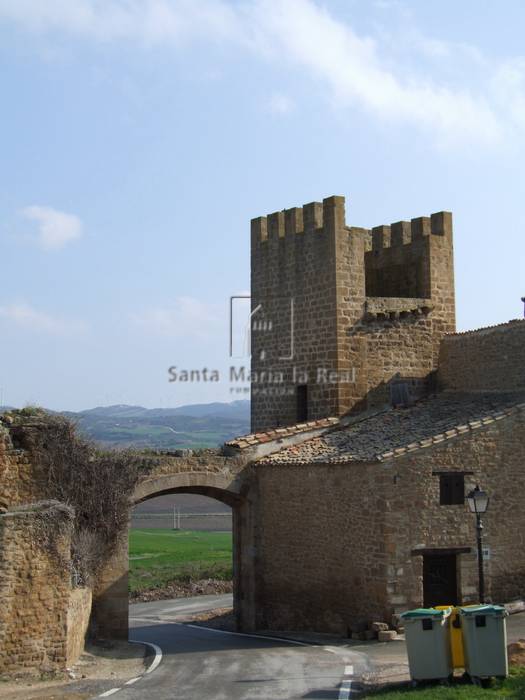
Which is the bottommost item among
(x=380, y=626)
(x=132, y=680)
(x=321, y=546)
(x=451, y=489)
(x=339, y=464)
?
(x=132, y=680)

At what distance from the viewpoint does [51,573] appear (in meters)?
18.0

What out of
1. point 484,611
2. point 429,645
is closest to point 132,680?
point 429,645

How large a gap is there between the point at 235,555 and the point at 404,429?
20.4 ft

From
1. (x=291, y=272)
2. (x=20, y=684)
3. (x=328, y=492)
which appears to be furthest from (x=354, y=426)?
(x=20, y=684)

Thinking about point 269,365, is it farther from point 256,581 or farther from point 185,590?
Result: point 185,590

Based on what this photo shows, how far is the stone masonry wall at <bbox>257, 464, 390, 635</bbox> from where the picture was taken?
21.0 metres

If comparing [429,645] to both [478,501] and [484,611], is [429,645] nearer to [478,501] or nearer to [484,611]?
[484,611]

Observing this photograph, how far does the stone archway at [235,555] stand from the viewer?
22594 mm

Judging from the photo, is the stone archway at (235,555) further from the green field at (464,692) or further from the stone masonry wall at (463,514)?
the green field at (464,692)

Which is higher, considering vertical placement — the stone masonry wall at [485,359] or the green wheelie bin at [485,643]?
the stone masonry wall at [485,359]

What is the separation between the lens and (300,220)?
2848 cm

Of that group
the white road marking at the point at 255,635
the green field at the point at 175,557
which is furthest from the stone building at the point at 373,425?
the green field at the point at 175,557

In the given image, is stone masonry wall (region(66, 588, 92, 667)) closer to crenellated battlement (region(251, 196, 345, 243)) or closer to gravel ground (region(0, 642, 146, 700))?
gravel ground (region(0, 642, 146, 700))

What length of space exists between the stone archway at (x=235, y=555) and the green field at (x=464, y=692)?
958 cm
